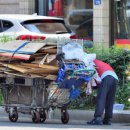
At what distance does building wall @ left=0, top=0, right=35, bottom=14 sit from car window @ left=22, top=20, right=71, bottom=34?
10.9 feet

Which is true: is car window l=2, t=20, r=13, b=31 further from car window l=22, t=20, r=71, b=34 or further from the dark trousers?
the dark trousers

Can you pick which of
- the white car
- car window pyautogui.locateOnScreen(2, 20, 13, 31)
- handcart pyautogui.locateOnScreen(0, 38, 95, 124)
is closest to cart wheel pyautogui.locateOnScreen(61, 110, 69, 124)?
handcart pyautogui.locateOnScreen(0, 38, 95, 124)

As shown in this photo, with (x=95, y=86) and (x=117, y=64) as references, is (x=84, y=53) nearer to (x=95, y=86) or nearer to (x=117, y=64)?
(x=95, y=86)

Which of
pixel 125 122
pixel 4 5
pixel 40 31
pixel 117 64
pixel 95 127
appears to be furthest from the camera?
pixel 4 5

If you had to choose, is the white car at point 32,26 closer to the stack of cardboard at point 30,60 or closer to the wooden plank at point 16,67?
the stack of cardboard at point 30,60

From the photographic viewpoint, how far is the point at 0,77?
41.2 feet

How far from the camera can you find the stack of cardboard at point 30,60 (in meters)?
12.2

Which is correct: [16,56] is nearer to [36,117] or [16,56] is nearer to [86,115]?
[36,117]

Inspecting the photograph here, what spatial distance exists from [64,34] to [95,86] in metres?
6.38

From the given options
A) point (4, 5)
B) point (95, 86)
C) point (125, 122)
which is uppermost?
point (4, 5)

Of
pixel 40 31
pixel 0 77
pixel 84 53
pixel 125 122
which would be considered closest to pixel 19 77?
pixel 0 77

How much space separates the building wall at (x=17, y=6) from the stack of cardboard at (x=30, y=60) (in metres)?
9.69

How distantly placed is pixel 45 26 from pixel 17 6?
4.13m

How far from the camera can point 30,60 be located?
40.9 ft
